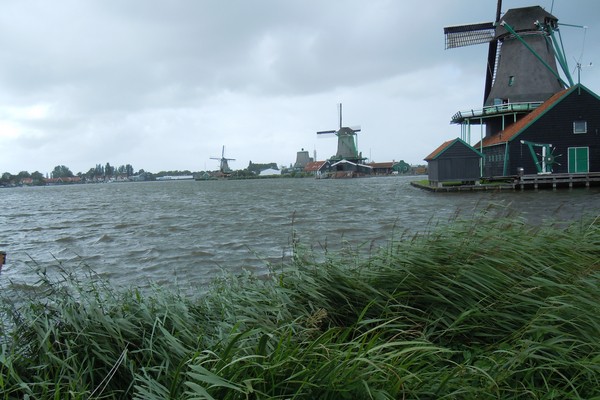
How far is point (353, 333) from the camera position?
3.30m

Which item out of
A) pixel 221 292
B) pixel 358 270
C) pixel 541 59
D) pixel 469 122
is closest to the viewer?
pixel 358 270

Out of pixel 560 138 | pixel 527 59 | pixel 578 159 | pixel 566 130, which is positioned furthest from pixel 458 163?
pixel 527 59

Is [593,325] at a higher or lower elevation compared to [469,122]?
lower

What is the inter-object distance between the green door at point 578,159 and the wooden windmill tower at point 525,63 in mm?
5192

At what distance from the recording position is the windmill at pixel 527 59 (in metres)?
33.4

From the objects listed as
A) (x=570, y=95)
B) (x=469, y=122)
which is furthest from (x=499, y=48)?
(x=570, y=95)

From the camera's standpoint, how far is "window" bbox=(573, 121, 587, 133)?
28.8 meters

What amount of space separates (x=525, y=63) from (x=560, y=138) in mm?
7900

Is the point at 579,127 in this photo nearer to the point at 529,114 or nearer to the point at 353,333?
the point at 529,114

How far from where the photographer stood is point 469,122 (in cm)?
3534

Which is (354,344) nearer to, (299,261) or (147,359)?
(147,359)

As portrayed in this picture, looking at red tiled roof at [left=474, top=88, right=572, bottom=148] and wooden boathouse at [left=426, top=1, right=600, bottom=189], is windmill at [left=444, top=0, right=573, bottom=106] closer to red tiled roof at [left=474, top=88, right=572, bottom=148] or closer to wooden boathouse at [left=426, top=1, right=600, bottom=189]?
wooden boathouse at [left=426, top=1, right=600, bottom=189]

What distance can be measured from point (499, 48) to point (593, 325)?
3919 centimetres

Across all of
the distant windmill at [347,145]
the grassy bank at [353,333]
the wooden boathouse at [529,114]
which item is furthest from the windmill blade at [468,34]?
the distant windmill at [347,145]
